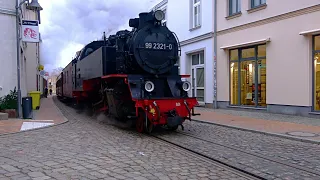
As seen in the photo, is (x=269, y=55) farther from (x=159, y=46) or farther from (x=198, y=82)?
(x=159, y=46)

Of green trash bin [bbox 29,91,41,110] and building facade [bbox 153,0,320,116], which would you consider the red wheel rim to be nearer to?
building facade [bbox 153,0,320,116]

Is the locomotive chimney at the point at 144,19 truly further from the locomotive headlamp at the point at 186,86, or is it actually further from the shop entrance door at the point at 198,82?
the shop entrance door at the point at 198,82

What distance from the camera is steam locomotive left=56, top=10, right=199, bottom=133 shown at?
27.4 feet

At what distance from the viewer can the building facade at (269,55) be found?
11.5 meters

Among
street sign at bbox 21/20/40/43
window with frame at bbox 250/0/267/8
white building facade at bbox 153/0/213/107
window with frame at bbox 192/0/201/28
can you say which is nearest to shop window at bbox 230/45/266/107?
white building facade at bbox 153/0/213/107

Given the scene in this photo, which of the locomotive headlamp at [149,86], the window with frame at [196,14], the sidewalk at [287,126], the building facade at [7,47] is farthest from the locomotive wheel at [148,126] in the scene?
the window with frame at [196,14]

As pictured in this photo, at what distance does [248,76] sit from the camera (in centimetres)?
1468

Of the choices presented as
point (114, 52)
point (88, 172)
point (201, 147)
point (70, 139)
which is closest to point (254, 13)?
point (114, 52)

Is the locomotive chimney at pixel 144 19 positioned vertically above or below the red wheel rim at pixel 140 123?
above

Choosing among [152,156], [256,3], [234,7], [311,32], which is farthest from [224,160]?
[234,7]

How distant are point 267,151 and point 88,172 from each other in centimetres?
366

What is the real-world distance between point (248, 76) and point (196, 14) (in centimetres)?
556

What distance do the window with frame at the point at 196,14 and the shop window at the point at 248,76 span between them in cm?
353

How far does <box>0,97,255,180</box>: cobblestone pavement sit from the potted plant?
3.89 metres
